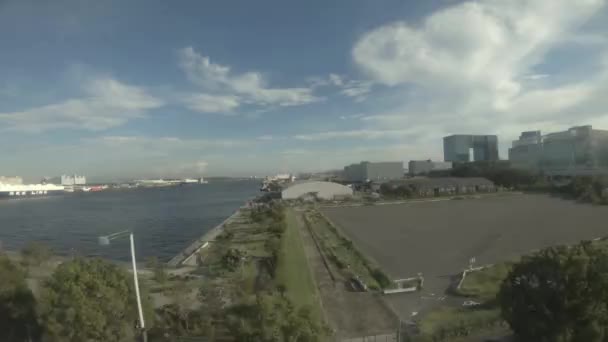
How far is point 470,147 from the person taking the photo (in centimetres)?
4078

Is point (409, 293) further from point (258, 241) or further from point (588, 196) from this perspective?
point (588, 196)

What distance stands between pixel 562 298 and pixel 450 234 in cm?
609

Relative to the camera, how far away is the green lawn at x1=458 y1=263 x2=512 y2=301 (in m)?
4.30

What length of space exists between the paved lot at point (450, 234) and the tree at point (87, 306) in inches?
102

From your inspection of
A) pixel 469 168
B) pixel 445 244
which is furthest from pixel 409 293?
pixel 469 168

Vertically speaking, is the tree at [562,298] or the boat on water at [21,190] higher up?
the boat on water at [21,190]

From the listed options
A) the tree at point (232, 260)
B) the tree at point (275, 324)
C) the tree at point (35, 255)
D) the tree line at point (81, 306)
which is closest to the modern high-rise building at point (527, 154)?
the tree at point (232, 260)

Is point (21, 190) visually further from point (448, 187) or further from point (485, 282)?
point (485, 282)

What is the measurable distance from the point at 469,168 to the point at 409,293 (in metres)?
25.4

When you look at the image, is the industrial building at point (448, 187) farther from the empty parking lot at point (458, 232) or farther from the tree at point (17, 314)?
the tree at point (17, 314)

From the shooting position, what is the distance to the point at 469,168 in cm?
2734

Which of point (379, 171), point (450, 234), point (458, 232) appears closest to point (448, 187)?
point (458, 232)

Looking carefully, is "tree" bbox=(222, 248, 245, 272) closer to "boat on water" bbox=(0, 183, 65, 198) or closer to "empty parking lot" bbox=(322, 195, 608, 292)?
"empty parking lot" bbox=(322, 195, 608, 292)

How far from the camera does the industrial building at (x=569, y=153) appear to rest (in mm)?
24469
